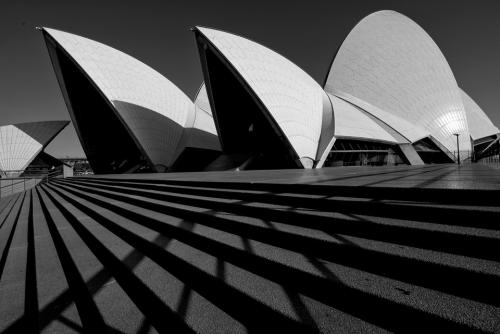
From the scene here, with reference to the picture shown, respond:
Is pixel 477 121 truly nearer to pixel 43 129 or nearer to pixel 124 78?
pixel 124 78

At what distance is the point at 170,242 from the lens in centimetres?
281

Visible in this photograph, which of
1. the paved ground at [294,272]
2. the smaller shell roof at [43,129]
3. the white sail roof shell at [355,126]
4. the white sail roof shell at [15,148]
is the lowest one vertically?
the paved ground at [294,272]

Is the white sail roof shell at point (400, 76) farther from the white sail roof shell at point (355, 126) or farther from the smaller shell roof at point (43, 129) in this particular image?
the smaller shell roof at point (43, 129)

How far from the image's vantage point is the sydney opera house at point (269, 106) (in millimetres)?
18062

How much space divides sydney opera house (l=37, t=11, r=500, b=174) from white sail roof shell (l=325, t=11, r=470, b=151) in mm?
129

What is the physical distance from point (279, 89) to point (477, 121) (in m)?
A: 35.6

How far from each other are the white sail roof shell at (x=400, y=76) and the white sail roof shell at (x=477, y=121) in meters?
7.83

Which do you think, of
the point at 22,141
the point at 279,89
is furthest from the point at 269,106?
the point at 22,141

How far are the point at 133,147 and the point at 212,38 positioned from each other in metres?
15.1

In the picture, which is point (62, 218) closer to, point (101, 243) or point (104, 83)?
point (101, 243)

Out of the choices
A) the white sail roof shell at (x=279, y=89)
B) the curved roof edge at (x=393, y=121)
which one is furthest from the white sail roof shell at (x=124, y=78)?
the curved roof edge at (x=393, y=121)


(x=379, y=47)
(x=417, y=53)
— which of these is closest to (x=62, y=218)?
(x=379, y=47)

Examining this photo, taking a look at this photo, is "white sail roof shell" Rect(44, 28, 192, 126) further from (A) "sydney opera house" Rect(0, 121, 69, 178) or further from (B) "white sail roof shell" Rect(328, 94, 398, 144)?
(A) "sydney opera house" Rect(0, 121, 69, 178)

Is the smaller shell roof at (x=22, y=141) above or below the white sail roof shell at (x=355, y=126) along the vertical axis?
above
